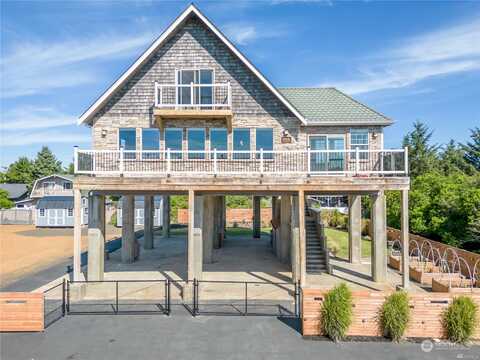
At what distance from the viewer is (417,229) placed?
20672 millimetres

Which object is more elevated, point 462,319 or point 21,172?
point 21,172

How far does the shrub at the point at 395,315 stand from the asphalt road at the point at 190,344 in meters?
0.32

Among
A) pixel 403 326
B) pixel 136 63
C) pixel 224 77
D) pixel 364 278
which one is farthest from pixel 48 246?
pixel 403 326

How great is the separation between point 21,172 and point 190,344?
80236mm

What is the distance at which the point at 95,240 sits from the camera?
14.6 metres

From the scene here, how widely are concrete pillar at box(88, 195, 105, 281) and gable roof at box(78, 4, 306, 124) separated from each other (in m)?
4.09

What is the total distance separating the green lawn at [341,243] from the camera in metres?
20.7

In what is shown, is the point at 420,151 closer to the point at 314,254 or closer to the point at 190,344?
the point at 314,254

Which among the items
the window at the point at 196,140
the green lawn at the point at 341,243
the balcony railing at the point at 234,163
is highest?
the window at the point at 196,140

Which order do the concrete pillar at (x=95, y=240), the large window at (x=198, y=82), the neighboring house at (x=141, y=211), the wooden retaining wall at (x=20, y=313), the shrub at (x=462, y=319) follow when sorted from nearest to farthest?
the shrub at (x=462, y=319) < the wooden retaining wall at (x=20, y=313) < the concrete pillar at (x=95, y=240) < the large window at (x=198, y=82) < the neighboring house at (x=141, y=211)

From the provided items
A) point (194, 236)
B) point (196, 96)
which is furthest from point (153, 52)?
point (194, 236)

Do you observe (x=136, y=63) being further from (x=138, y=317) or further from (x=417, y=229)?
(x=417, y=229)

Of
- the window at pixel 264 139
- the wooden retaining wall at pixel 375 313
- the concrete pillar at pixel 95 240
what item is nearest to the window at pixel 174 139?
the window at pixel 264 139

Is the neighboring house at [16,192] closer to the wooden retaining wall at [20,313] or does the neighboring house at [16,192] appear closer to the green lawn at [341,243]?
the green lawn at [341,243]
